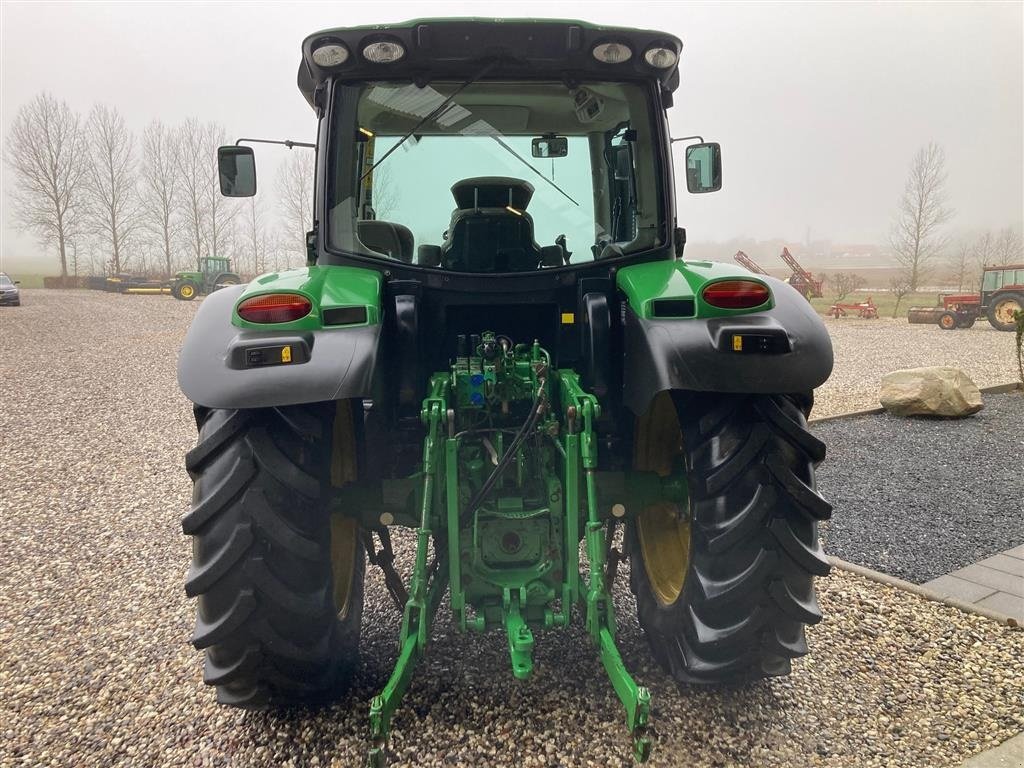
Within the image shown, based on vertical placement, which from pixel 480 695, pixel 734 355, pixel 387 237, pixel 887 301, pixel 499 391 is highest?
pixel 387 237

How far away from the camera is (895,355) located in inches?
579

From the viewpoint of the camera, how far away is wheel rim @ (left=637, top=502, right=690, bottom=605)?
9.00 feet

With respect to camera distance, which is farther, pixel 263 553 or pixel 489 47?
pixel 489 47

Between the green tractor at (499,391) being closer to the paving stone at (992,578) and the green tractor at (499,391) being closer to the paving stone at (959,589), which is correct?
the paving stone at (959,589)

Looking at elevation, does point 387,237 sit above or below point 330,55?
below

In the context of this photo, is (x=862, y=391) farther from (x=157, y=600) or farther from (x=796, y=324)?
(x=157, y=600)

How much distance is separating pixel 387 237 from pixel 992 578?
3421 mm

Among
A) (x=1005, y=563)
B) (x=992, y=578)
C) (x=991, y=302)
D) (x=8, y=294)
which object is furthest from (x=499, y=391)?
(x=8, y=294)

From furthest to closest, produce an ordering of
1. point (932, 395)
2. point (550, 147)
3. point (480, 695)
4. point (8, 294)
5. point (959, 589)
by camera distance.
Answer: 1. point (8, 294)
2. point (932, 395)
3. point (959, 589)
4. point (550, 147)
5. point (480, 695)

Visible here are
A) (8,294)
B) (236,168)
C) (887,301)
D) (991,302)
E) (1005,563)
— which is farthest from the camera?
(887,301)

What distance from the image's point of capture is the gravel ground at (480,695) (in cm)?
228

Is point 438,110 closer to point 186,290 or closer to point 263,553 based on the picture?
point 263,553

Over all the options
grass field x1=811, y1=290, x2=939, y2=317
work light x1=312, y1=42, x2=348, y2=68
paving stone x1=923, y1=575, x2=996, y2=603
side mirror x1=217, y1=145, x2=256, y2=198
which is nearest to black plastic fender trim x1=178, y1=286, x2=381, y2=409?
work light x1=312, y1=42, x2=348, y2=68

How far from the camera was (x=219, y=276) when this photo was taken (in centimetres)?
2858
